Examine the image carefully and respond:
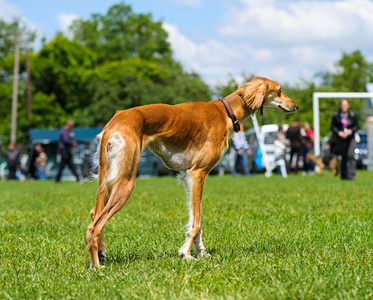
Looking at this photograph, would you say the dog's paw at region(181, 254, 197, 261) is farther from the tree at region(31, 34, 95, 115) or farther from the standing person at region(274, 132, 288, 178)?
the tree at region(31, 34, 95, 115)

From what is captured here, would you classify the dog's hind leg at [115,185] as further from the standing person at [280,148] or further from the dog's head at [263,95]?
the standing person at [280,148]

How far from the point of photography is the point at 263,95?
5039 millimetres

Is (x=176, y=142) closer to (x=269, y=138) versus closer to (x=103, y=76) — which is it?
(x=269, y=138)

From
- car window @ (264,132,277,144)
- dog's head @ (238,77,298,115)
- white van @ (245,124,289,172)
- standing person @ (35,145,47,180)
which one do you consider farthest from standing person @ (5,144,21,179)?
dog's head @ (238,77,298,115)

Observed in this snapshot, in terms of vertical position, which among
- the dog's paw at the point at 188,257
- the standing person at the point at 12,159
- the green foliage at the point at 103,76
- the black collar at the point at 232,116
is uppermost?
the green foliage at the point at 103,76

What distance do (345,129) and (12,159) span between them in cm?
1884

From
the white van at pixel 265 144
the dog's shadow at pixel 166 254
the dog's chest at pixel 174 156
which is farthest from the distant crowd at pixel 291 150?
the dog's chest at pixel 174 156

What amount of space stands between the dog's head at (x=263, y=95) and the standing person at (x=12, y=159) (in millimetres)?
23770

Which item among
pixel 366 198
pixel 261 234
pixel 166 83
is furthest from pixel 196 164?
pixel 166 83

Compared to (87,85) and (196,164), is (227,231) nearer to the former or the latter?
(196,164)

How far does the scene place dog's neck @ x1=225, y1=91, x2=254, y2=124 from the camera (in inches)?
198

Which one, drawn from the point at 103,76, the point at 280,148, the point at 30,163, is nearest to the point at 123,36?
the point at 103,76

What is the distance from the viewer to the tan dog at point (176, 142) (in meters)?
4.03

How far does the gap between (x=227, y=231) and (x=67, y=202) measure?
5.07m
